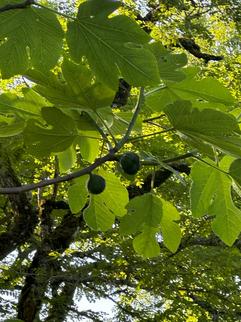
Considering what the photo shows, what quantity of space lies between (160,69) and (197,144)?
0.51ft

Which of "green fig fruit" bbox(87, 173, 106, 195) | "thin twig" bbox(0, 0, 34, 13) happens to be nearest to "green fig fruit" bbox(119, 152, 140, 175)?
"green fig fruit" bbox(87, 173, 106, 195)

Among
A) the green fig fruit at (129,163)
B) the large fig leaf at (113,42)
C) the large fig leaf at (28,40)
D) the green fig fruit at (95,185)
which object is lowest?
the green fig fruit at (129,163)

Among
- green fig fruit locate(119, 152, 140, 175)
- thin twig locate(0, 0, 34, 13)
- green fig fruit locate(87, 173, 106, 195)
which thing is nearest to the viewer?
thin twig locate(0, 0, 34, 13)

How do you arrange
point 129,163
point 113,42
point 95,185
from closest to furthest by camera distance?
point 113,42 < point 129,163 < point 95,185

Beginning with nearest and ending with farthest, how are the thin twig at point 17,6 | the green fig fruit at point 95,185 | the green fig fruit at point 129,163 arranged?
1. the thin twig at point 17,6
2. the green fig fruit at point 129,163
3. the green fig fruit at point 95,185

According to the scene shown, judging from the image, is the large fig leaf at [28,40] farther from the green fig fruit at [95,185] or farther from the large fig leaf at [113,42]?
the green fig fruit at [95,185]

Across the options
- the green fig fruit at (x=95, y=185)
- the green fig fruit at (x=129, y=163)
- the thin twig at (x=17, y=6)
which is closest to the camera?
the thin twig at (x=17, y=6)

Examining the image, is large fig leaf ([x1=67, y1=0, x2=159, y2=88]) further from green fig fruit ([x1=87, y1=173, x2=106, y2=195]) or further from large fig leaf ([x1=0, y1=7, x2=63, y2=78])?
green fig fruit ([x1=87, y1=173, x2=106, y2=195])

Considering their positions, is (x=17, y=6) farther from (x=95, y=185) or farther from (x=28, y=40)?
(x=95, y=185)

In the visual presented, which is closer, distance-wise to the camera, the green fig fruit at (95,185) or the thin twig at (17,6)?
the thin twig at (17,6)

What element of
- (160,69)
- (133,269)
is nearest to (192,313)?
(133,269)

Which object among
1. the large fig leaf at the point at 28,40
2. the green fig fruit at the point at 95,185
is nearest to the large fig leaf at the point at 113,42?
the large fig leaf at the point at 28,40

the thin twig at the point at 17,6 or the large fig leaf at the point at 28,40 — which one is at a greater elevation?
the large fig leaf at the point at 28,40

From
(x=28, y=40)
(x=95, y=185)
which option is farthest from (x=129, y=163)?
(x=28, y=40)
